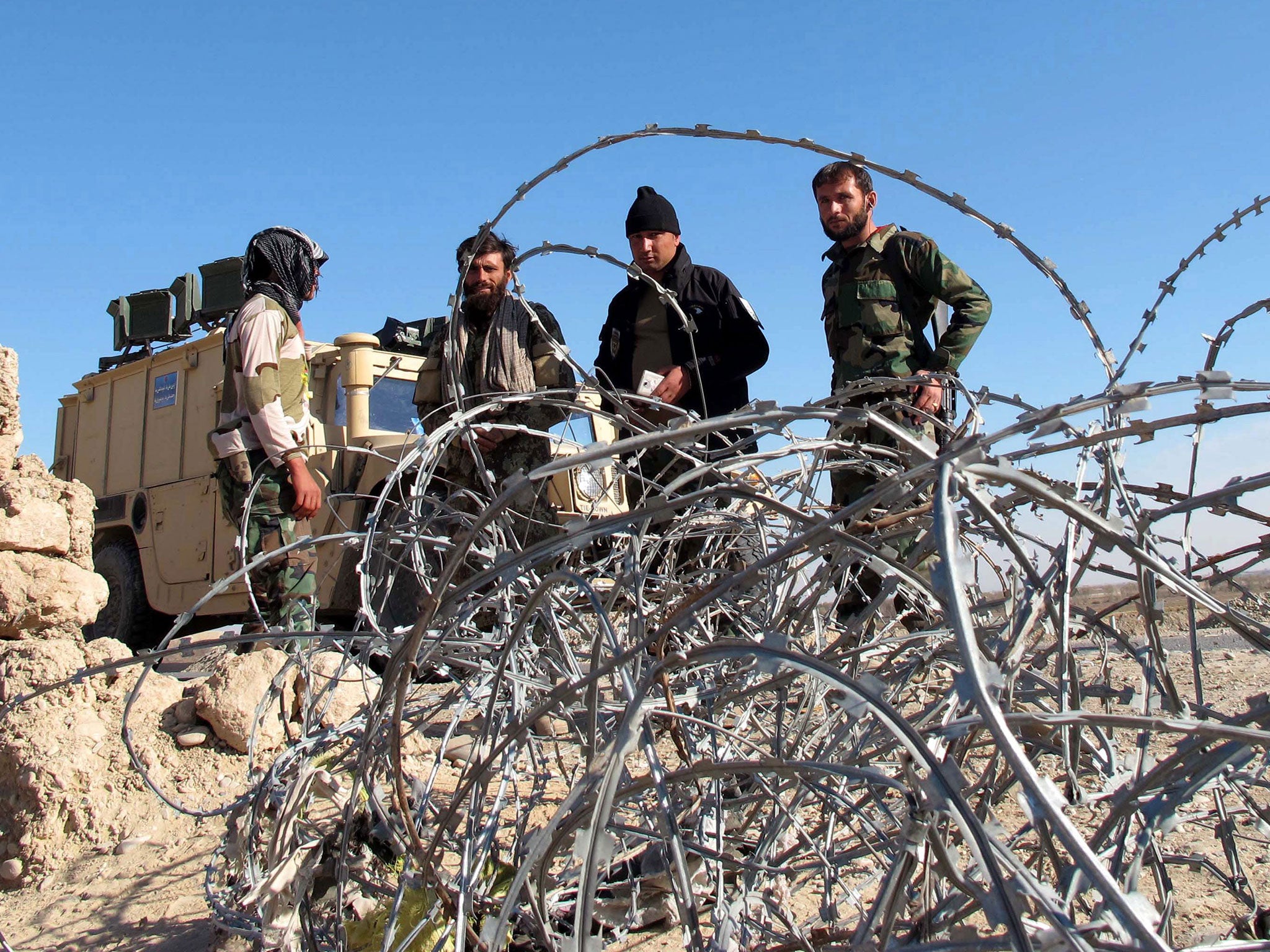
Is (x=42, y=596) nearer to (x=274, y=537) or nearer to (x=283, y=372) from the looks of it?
(x=274, y=537)

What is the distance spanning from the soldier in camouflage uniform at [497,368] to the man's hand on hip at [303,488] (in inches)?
17.7

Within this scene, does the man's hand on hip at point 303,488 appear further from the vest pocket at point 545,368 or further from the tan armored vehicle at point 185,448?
the tan armored vehicle at point 185,448

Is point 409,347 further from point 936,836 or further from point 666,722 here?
point 936,836

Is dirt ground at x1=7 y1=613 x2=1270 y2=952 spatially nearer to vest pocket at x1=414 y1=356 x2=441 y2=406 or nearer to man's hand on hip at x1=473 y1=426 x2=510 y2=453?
man's hand on hip at x1=473 y1=426 x2=510 y2=453

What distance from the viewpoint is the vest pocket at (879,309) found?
10.4 feet

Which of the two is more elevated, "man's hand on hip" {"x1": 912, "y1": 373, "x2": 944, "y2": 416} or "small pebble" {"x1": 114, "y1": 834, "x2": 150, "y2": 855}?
"man's hand on hip" {"x1": 912, "y1": 373, "x2": 944, "y2": 416}

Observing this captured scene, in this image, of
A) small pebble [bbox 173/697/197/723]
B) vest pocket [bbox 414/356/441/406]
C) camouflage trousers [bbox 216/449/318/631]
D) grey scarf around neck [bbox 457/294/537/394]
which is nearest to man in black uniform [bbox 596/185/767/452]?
grey scarf around neck [bbox 457/294/537/394]

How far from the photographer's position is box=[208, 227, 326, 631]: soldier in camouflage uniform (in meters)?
3.38

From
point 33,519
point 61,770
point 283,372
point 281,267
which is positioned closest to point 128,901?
point 61,770

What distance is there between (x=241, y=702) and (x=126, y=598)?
197 inches

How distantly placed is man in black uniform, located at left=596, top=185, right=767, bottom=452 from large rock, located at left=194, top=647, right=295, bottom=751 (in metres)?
1.52

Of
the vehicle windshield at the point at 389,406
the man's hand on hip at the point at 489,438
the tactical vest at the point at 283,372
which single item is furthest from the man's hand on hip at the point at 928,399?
the vehicle windshield at the point at 389,406

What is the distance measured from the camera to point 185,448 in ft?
22.8

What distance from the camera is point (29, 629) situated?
296 centimetres
